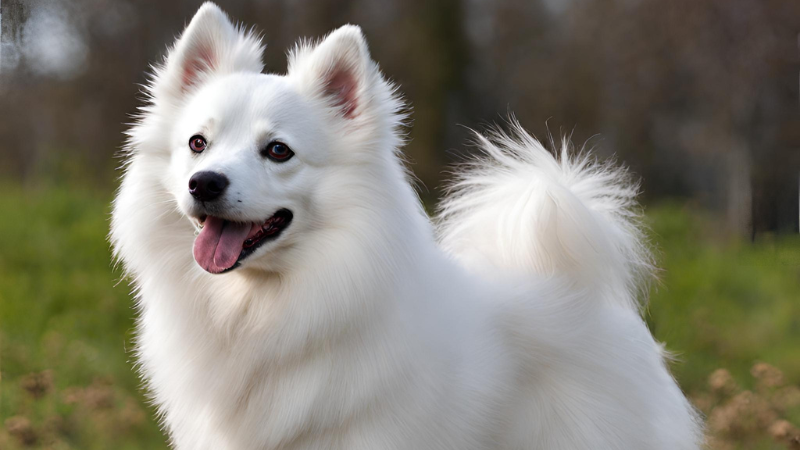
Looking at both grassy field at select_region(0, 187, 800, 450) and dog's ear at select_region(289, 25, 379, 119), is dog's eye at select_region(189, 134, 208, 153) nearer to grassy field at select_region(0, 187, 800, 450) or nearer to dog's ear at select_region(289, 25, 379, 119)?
dog's ear at select_region(289, 25, 379, 119)

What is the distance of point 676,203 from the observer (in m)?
8.88

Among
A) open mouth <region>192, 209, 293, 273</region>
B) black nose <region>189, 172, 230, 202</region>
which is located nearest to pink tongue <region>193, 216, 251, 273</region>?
open mouth <region>192, 209, 293, 273</region>

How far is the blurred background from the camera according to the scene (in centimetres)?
494

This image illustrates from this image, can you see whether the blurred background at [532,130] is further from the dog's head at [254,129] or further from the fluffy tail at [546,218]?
the dog's head at [254,129]

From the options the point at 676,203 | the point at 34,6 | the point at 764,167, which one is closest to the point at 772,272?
the point at 764,167

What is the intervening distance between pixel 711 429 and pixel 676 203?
15.3ft

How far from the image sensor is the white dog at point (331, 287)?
248 cm

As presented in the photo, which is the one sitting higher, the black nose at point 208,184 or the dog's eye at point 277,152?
the dog's eye at point 277,152

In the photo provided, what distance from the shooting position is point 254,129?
2.52m

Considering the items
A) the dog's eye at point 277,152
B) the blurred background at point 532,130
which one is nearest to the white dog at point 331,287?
the dog's eye at point 277,152

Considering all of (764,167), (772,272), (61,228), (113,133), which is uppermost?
(764,167)

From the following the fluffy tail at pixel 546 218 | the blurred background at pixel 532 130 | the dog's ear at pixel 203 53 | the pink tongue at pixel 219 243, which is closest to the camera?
the pink tongue at pixel 219 243

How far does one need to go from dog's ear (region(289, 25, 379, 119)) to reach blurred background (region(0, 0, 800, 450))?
167 cm

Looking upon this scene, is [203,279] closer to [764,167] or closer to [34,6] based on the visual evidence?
[34,6]
